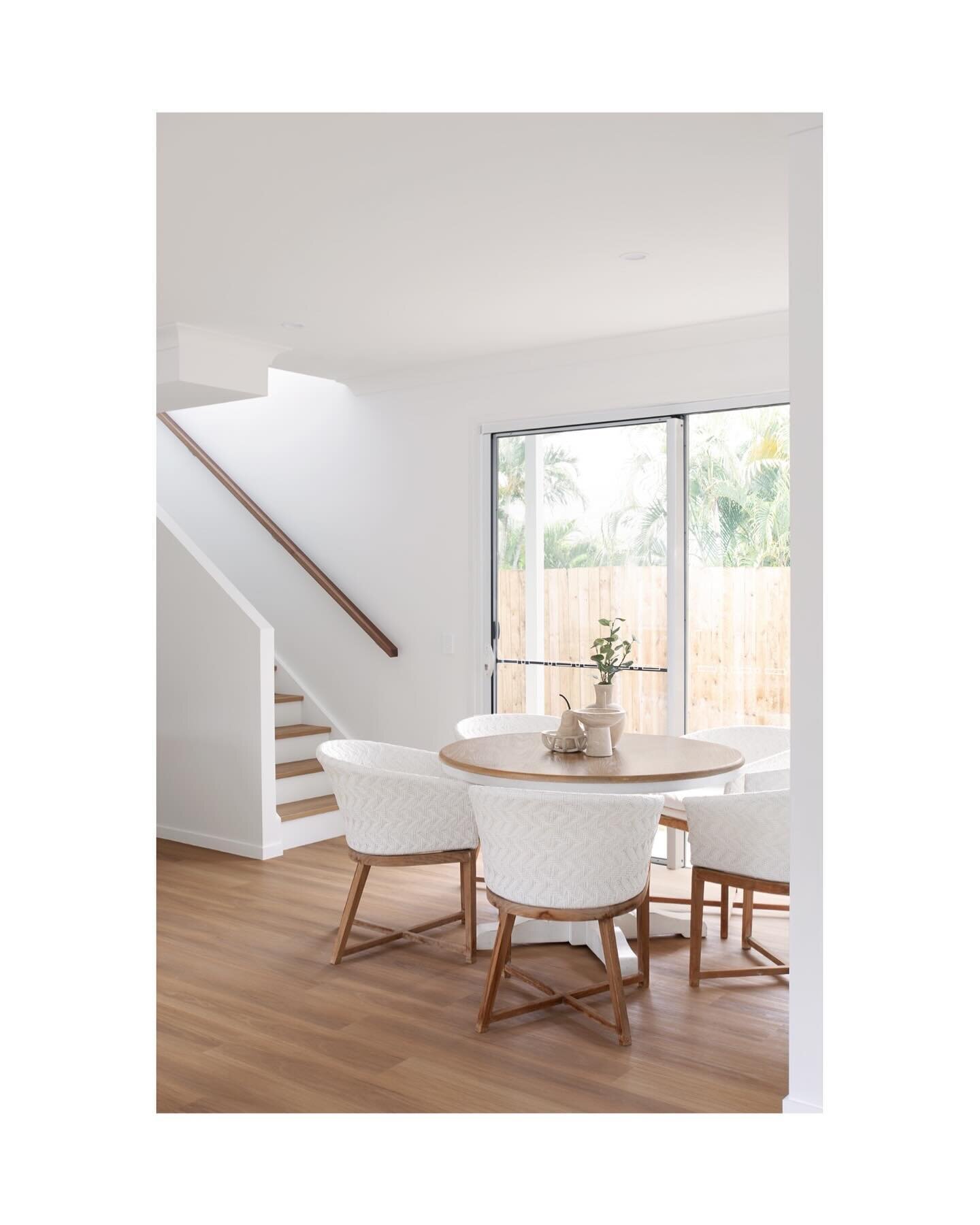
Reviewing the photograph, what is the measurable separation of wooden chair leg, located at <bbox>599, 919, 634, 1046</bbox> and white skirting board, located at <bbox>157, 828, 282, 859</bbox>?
99.5 inches

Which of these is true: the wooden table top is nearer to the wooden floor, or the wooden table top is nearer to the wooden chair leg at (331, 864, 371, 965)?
the wooden chair leg at (331, 864, 371, 965)

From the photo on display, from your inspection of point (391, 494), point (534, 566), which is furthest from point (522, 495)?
point (391, 494)

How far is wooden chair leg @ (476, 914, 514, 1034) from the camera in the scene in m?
2.92

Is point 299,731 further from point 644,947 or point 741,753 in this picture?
point 644,947

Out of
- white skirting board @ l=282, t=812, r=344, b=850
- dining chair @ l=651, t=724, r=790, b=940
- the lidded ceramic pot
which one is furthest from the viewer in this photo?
white skirting board @ l=282, t=812, r=344, b=850

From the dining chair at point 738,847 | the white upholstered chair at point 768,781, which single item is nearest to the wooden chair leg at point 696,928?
the dining chair at point 738,847

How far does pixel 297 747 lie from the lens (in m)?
5.76

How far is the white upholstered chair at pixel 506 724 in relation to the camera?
14.6 ft

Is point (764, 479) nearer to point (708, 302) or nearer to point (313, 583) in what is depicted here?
point (708, 302)

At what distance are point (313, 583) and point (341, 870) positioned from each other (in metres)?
2.08
